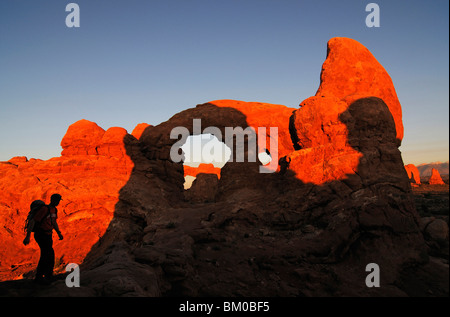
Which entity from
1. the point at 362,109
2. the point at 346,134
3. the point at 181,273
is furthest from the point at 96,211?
the point at 362,109

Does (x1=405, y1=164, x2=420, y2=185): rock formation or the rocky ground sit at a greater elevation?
(x1=405, y1=164, x2=420, y2=185): rock formation

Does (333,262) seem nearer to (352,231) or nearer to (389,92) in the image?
(352,231)

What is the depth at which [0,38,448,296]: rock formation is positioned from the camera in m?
8.94

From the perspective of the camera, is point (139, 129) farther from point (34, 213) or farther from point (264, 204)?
point (34, 213)

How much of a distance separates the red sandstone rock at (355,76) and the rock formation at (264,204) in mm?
81

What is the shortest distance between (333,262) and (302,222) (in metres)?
2.77

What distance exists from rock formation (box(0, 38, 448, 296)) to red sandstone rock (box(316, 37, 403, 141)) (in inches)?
3.2

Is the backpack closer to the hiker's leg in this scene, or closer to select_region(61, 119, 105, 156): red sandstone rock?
the hiker's leg

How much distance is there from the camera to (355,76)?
54.5ft

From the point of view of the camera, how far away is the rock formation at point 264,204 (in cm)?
894

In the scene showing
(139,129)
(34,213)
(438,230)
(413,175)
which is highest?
(139,129)

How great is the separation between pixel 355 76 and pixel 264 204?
30.8 ft

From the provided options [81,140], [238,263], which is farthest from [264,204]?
[81,140]

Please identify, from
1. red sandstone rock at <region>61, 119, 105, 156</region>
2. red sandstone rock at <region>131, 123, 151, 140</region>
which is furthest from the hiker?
red sandstone rock at <region>131, 123, 151, 140</region>
